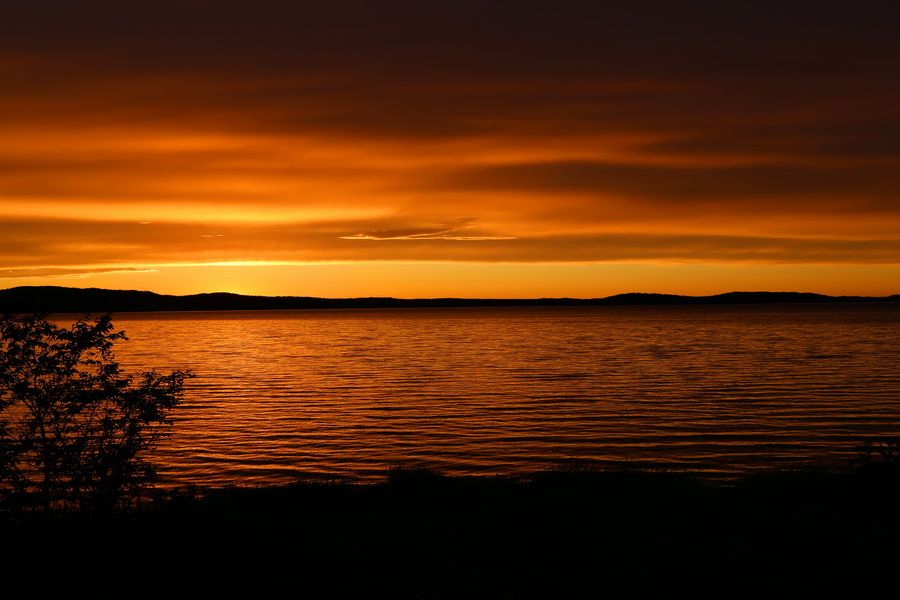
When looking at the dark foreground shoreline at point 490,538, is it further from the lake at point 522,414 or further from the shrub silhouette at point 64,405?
the lake at point 522,414

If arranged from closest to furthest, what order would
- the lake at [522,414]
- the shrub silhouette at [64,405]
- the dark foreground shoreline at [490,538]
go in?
1. the dark foreground shoreline at [490,538]
2. the shrub silhouette at [64,405]
3. the lake at [522,414]

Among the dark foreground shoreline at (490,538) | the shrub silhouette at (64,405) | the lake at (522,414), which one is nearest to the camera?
the dark foreground shoreline at (490,538)

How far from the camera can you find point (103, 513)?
20094mm

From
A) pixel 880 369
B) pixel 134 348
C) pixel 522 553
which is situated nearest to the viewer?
pixel 522 553

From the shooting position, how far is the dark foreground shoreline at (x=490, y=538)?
602 inches

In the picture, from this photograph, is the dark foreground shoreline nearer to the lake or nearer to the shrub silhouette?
the shrub silhouette

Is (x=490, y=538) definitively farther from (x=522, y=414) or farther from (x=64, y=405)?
(x=522, y=414)

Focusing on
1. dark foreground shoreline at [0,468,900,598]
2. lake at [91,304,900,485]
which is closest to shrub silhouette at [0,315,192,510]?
dark foreground shoreline at [0,468,900,598]

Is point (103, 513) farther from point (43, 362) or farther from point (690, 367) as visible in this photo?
point (690, 367)

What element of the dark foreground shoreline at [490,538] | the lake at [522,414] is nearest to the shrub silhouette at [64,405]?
the dark foreground shoreline at [490,538]

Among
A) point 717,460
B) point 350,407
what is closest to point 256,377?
point 350,407

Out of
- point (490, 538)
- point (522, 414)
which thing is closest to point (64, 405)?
point (490, 538)

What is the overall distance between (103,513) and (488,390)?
140 ft

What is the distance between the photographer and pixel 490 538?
723 inches
